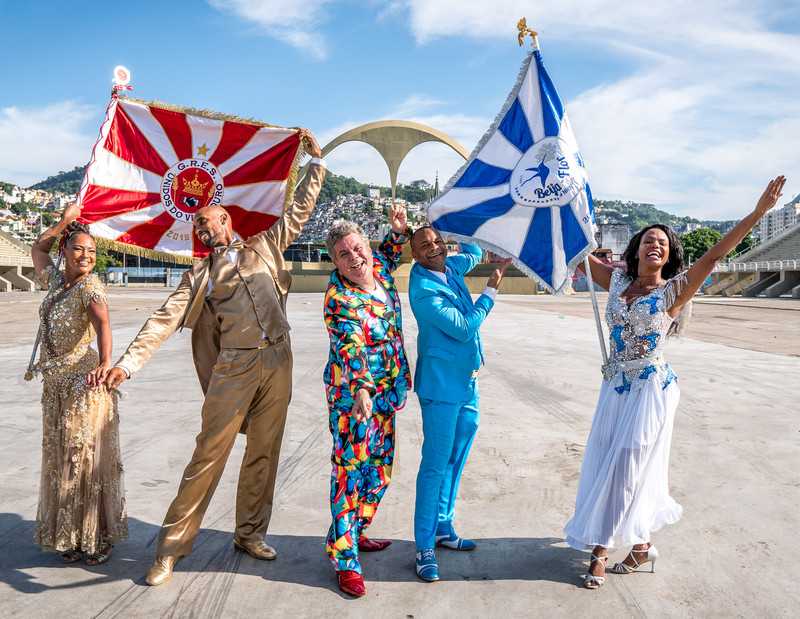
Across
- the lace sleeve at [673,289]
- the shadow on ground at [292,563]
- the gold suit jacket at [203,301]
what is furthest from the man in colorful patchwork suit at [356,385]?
the lace sleeve at [673,289]

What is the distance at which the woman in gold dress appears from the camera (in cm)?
321

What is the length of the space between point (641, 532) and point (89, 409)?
9.26ft

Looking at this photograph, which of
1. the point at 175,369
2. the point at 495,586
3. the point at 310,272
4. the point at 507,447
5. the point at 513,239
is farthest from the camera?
the point at 310,272

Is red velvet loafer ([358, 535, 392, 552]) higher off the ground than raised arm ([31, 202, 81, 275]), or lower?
lower

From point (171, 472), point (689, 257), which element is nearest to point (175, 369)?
point (171, 472)

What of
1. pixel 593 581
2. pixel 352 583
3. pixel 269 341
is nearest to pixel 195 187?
pixel 269 341

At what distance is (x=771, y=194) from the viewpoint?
119 inches

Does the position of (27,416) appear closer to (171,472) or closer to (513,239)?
(171,472)

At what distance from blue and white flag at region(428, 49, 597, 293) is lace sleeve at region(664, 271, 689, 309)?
493 millimetres

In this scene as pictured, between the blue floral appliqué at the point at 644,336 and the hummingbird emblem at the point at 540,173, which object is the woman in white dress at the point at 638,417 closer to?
the blue floral appliqué at the point at 644,336

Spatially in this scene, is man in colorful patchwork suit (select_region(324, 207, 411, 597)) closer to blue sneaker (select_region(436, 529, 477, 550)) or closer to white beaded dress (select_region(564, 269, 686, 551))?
blue sneaker (select_region(436, 529, 477, 550))

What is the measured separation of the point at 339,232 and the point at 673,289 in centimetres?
166

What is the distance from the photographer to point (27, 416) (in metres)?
6.22

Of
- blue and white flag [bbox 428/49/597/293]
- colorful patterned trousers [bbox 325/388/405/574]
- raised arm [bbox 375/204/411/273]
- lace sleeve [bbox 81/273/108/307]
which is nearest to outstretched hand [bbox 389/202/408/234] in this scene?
raised arm [bbox 375/204/411/273]
